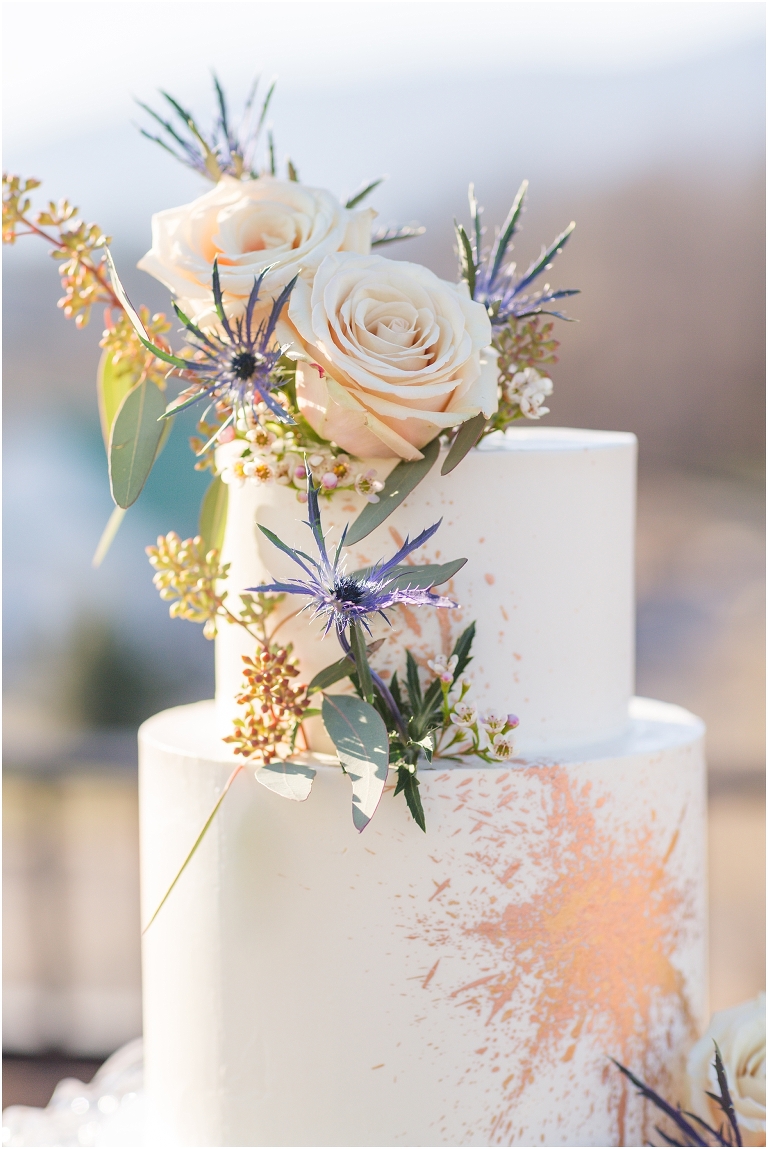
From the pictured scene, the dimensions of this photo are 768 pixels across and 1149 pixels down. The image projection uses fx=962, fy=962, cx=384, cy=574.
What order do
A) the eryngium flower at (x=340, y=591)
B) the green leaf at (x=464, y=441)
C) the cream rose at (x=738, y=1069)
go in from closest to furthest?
the eryngium flower at (x=340, y=591) → the green leaf at (x=464, y=441) → the cream rose at (x=738, y=1069)

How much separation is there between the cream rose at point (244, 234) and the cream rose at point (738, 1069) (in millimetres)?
872

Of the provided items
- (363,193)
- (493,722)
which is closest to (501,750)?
(493,722)

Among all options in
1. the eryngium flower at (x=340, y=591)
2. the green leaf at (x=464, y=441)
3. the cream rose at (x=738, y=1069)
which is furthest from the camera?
the cream rose at (x=738, y=1069)

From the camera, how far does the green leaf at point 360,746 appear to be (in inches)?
30.0

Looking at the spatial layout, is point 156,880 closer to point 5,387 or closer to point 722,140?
point 5,387

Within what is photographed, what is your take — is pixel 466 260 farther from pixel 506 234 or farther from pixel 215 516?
pixel 215 516

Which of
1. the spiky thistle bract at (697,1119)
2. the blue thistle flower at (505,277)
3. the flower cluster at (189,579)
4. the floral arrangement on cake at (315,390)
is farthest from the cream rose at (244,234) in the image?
the spiky thistle bract at (697,1119)

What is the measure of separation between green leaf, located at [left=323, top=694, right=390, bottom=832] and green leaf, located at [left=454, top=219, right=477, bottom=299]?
15.7 inches

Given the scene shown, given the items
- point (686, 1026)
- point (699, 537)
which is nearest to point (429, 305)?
point (686, 1026)

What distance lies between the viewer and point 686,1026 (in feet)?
3.41

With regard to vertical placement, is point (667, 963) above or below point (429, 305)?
below

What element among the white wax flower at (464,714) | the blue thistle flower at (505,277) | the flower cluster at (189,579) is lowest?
the white wax flower at (464,714)

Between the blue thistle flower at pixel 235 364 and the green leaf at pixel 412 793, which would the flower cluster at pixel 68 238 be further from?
the green leaf at pixel 412 793

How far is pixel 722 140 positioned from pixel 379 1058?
4.17 m
